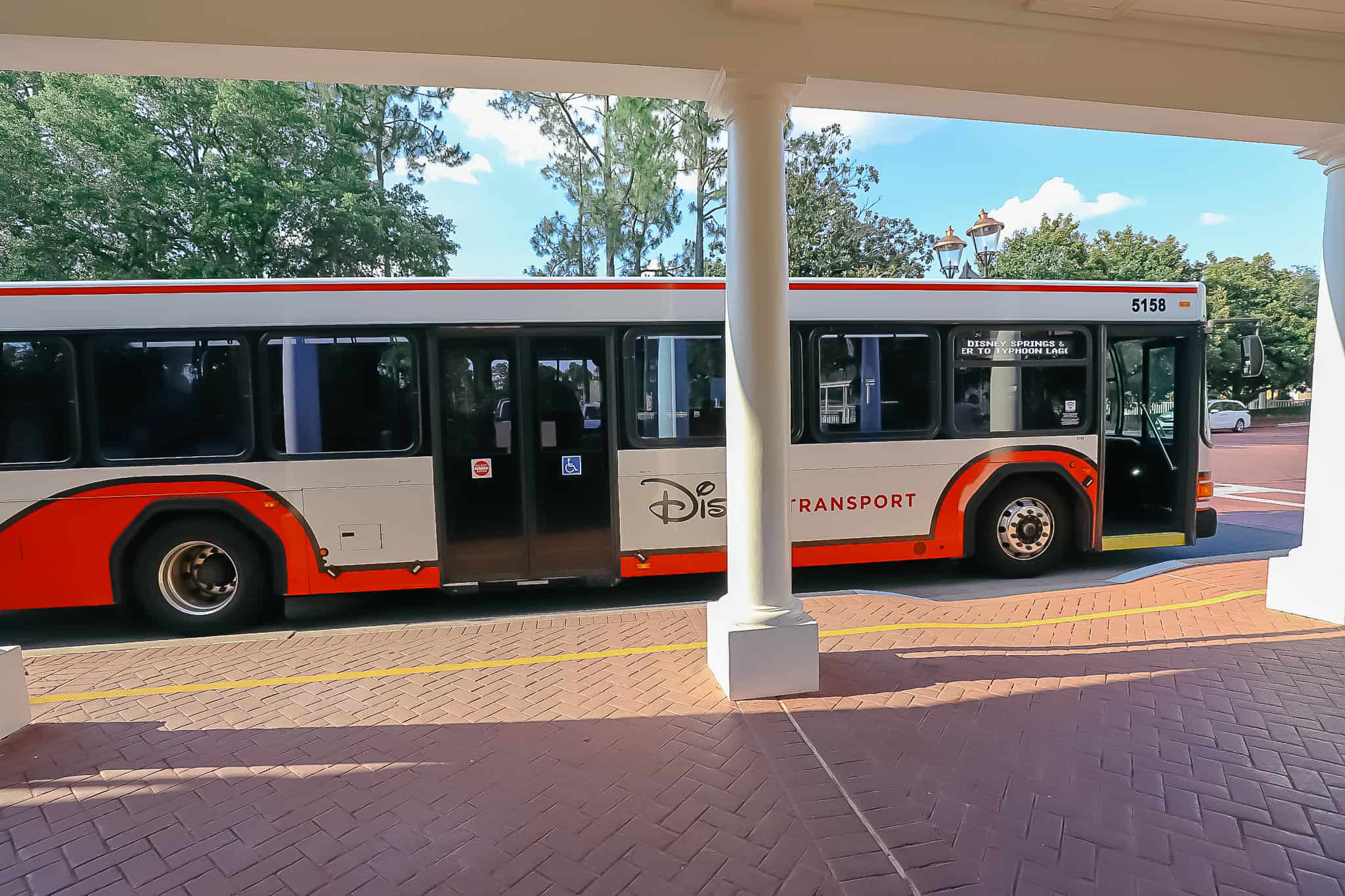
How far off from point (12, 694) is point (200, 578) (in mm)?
1973

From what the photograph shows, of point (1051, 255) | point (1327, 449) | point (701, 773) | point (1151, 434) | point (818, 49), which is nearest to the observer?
point (701, 773)

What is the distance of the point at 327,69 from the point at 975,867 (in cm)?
460

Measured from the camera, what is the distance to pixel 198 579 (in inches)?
223

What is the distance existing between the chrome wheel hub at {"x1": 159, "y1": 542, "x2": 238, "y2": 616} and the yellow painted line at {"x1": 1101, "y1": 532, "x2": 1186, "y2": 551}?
8112 mm

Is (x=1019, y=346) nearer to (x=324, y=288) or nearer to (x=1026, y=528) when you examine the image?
(x=1026, y=528)

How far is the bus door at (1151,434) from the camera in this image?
21.9 ft

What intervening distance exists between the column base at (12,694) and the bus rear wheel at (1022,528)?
729 centimetres

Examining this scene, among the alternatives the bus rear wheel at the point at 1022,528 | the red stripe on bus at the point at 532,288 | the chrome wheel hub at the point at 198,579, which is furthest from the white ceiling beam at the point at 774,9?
the chrome wheel hub at the point at 198,579

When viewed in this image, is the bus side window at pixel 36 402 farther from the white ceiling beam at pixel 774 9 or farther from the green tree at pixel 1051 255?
the green tree at pixel 1051 255

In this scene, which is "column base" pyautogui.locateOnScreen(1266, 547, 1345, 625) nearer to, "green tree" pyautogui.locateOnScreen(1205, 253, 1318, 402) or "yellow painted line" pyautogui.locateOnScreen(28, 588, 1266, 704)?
"yellow painted line" pyautogui.locateOnScreen(28, 588, 1266, 704)

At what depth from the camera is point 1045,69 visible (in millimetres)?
3904

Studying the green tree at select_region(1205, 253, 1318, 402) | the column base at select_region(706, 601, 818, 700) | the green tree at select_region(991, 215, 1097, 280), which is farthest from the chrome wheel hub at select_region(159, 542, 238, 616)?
the green tree at select_region(1205, 253, 1318, 402)

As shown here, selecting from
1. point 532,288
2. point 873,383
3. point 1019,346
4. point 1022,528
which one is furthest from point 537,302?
point 1022,528

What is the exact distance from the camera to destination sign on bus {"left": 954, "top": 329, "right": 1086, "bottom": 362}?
634cm
